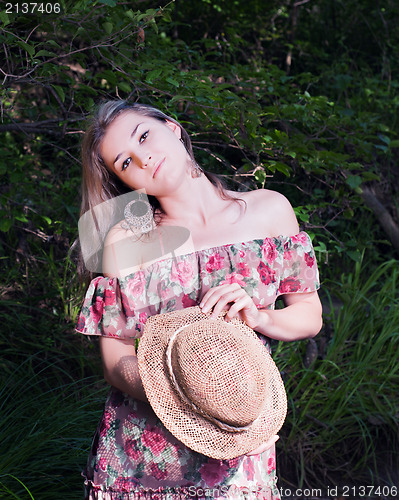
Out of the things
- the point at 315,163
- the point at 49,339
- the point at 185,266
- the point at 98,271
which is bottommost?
the point at 49,339

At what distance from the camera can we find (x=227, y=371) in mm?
1375

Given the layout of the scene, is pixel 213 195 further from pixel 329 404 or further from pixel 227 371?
pixel 329 404

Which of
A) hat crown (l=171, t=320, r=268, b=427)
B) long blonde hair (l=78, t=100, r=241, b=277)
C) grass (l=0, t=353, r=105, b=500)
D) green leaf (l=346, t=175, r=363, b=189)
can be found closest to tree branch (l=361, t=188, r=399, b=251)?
green leaf (l=346, t=175, r=363, b=189)

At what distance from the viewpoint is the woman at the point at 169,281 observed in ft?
5.33

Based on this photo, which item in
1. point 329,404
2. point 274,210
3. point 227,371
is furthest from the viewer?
point 329,404

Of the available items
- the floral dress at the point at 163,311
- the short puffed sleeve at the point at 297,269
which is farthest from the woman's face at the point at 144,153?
the short puffed sleeve at the point at 297,269

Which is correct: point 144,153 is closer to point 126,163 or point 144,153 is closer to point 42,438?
point 126,163

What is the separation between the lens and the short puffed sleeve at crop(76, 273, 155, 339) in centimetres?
173

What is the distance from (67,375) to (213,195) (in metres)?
2.06

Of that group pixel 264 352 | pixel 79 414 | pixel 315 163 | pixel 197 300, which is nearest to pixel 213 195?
pixel 197 300

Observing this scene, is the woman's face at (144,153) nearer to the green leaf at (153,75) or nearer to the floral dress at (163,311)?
the floral dress at (163,311)

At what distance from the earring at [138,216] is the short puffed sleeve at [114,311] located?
7.7 inches

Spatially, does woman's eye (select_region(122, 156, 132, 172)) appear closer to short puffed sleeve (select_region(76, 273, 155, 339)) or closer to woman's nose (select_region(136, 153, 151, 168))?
woman's nose (select_region(136, 153, 151, 168))

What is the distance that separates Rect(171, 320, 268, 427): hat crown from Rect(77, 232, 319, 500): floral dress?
288mm
